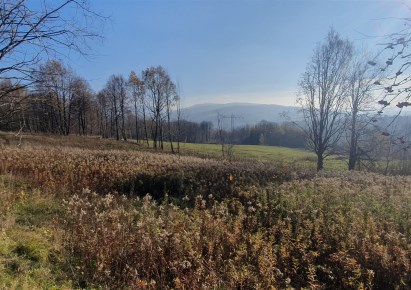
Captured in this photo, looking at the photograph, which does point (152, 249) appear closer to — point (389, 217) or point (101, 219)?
point (101, 219)

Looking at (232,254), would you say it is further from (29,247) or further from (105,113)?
(105,113)

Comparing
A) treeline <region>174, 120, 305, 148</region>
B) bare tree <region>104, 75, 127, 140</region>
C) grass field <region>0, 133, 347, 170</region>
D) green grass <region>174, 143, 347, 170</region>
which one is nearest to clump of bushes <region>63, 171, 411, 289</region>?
grass field <region>0, 133, 347, 170</region>

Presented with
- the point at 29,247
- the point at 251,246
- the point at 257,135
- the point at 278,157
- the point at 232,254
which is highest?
the point at 257,135

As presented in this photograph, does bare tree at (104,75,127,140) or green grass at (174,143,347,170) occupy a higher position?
bare tree at (104,75,127,140)

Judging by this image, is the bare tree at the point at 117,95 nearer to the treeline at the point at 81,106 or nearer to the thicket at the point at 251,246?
the treeline at the point at 81,106

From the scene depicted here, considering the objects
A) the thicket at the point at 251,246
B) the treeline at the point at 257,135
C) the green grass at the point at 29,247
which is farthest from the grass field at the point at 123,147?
the treeline at the point at 257,135

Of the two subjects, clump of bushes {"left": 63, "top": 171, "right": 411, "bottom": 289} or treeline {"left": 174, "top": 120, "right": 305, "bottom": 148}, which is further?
treeline {"left": 174, "top": 120, "right": 305, "bottom": 148}

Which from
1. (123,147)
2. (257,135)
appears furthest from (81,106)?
(257,135)

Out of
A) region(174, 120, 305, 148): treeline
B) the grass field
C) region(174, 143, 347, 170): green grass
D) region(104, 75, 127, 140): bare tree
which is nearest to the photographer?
the grass field

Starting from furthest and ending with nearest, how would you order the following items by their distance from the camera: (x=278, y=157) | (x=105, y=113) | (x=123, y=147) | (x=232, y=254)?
Answer: (x=105, y=113)
(x=278, y=157)
(x=123, y=147)
(x=232, y=254)

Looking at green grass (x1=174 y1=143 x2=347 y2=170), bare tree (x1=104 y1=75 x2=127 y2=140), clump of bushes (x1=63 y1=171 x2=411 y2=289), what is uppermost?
bare tree (x1=104 y1=75 x2=127 y2=140)

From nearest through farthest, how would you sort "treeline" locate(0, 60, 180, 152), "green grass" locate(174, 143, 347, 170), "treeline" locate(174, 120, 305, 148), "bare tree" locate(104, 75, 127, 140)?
"treeline" locate(0, 60, 180, 152) → "green grass" locate(174, 143, 347, 170) → "bare tree" locate(104, 75, 127, 140) → "treeline" locate(174, 120, 305, 148)

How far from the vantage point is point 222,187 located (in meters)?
10.4

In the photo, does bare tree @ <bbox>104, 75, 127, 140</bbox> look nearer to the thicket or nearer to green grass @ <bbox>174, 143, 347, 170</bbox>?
green grass @ <bbox>174, 143, 347, 170</bbox>
